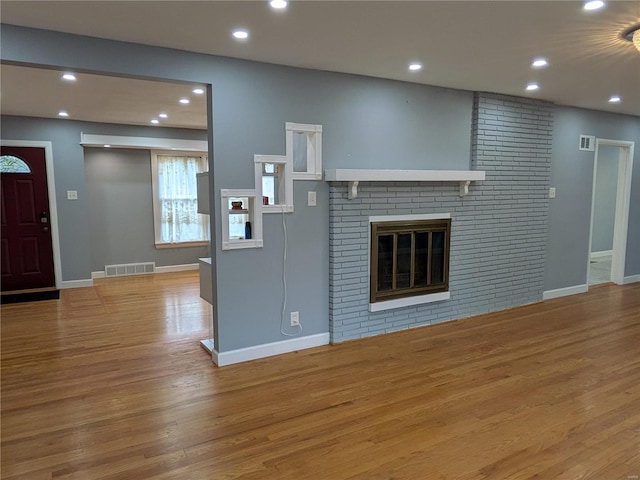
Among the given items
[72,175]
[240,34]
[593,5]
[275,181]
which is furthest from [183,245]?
[593,5]

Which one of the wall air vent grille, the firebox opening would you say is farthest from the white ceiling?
the firebox opening

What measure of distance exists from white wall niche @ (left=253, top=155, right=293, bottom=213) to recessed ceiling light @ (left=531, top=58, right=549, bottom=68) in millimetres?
2165

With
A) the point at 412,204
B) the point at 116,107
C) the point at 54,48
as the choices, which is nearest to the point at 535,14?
the point at 412,204

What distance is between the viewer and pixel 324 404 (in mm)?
2768

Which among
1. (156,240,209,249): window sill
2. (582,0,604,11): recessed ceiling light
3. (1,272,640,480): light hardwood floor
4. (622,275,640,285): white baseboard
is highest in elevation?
(582,0,604,11): recessed ceiling light

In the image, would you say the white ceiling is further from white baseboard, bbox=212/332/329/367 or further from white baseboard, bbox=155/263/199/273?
white baseboard, bbox=155/263/199/273

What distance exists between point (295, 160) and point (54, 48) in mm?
1887

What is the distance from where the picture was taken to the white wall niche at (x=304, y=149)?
3.52 metres

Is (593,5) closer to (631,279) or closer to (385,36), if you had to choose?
(385,36)

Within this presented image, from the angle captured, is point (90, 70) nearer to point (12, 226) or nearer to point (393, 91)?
point (393, 91)

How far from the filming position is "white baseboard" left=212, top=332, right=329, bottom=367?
3398 millimetres

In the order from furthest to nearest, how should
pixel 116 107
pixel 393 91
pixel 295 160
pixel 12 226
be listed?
1. pixel 12 226
2. pixel 116 107
3. pixel 393 91
4. pixel 295 160

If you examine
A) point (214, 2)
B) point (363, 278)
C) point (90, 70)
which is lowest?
point (363, 278)

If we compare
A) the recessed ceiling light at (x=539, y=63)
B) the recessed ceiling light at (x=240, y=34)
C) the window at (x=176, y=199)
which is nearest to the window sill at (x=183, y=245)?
the window at (x=176, y=199)
